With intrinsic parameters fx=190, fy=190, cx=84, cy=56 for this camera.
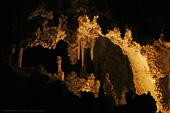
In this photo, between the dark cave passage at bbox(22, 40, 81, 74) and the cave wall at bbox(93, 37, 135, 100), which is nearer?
the cave wall at bbox(93, 37, 135, 100)

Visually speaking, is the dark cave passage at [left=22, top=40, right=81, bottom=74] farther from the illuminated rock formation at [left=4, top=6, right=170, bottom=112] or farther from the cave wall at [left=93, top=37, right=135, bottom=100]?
the illuminated rock formation at [left=4, top=6, right=170, bottom=112]

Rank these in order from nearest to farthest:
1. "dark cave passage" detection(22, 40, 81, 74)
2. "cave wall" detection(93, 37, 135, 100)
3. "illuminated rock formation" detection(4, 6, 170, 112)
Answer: "illuminated rock formation" detection(4, 6, 170, 112)
"cave wall" detection(93, 37, 135, 100)
"dark cave passage" detection(22, 40, 81, 74)

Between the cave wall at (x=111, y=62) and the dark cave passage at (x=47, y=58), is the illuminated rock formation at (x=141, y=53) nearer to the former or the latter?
the cave wall at (x=111, y=62)

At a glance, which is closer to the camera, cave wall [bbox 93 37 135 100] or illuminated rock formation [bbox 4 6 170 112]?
illuminated rock formation [bbox 4 6 170 112]

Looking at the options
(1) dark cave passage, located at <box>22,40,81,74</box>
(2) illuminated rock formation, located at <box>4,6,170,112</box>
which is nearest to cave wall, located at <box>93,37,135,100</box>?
(1) dark cave passage, located at <box>22,40,81,74</box>

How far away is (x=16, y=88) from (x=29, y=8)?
236cm

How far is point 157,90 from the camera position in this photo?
6148mm

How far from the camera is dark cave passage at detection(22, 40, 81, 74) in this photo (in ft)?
46.8

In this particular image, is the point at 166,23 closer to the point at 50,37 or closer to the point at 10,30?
the point at 10,30

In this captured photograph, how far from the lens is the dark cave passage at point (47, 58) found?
14.3m

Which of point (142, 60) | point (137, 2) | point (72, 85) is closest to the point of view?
point (137, 2)

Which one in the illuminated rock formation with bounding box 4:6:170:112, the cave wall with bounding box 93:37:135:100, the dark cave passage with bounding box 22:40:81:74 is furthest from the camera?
the dark cave passage with bounding box 22:40:81:74

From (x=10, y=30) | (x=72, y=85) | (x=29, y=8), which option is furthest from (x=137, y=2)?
(x=72, y=85)

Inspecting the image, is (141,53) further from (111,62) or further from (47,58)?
(47,58)
